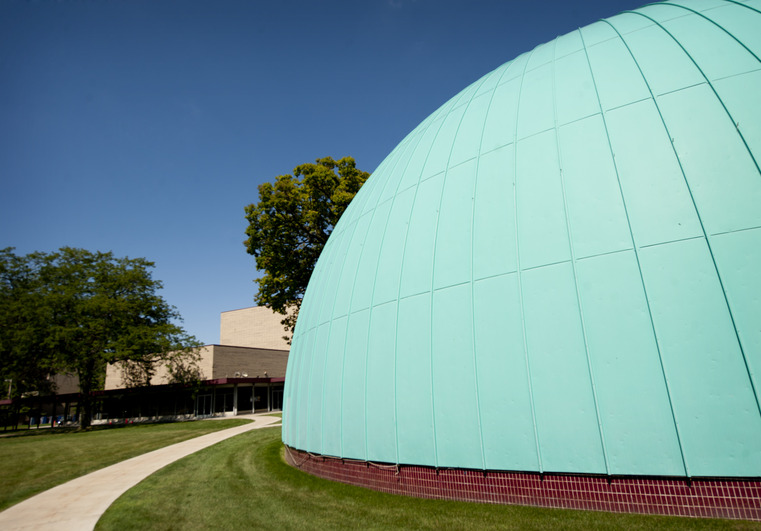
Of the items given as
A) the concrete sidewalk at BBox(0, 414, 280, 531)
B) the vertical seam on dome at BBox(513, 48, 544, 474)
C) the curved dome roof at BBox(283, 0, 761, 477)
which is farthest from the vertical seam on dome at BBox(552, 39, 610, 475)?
the concrete sidewalk at BBox(0, 414, 280, 531)

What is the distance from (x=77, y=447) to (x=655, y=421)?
29.6 meters

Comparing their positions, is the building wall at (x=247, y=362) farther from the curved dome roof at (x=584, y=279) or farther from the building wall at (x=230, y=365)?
the curved dome roof at (x=584, y=279)

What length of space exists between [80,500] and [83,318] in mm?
31831

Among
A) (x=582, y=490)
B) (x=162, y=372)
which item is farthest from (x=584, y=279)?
(x=162, y=372)

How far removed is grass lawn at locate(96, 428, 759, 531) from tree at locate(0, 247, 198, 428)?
2822 cm

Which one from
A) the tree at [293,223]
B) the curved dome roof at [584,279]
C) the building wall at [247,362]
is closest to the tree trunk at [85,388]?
the building wall at [247,362]

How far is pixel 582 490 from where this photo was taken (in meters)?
6.35

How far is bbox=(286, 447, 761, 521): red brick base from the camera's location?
18.2 ft

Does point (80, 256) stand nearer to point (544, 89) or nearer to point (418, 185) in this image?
point (418, 185)

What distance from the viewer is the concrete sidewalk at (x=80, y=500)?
31.4 feet

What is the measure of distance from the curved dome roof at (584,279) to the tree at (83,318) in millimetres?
34763

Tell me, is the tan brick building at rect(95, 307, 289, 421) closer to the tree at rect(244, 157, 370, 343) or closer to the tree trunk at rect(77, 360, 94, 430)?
the tree trunk at rect(77, 360, 94, 430)

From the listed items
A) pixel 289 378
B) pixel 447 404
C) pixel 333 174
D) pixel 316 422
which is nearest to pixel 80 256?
pixel 333 174

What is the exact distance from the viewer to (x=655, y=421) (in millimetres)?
5957
